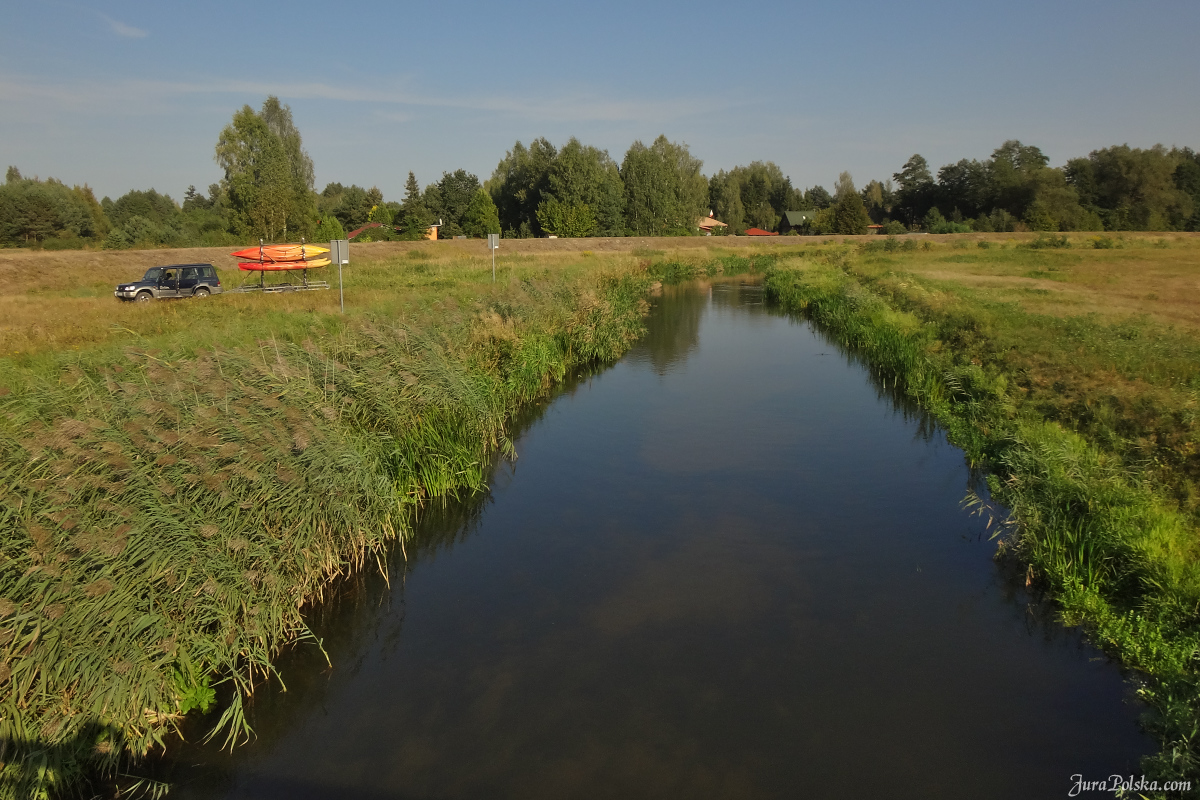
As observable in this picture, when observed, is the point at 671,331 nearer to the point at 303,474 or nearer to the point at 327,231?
the point at 303,474

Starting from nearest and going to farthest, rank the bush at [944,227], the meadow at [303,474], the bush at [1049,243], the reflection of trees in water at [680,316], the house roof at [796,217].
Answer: the meadow at [303,474]
the reflection of trees in water at [680,316]
the bush at [1049,243]
the bush at [944,227]
the house roof at [796,217]

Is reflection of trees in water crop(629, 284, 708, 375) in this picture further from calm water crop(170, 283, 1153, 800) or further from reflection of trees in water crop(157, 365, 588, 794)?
reflection of trees in water crop(157, 365, 588, 794)

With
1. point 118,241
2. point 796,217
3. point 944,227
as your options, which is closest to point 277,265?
point 118,241

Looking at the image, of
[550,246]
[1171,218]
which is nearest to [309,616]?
[550,246]

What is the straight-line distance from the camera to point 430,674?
22.3 feet

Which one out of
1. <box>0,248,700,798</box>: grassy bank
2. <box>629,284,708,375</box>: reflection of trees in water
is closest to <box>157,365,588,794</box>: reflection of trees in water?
<box>0,248,700,798</box>: grassy bank

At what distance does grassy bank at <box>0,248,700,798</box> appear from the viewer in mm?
5078

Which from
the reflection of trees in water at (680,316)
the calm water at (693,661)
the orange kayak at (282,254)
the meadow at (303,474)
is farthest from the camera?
the orange kayak at (282,254)

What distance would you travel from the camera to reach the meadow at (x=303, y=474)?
5.24 meters

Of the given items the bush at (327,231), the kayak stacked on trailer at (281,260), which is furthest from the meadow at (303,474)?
the bush at (327,231)

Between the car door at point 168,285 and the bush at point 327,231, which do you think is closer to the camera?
the car door at point 168,285

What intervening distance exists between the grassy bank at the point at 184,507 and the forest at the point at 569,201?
48936 mm

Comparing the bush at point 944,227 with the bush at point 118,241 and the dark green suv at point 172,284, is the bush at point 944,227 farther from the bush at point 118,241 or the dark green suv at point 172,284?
the bush at point 118,241

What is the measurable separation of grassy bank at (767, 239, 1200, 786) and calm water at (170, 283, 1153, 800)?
51 cm
